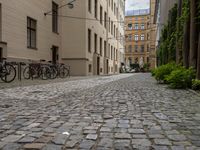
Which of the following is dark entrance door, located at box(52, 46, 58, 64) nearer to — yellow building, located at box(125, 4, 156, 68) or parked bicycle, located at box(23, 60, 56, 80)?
parked bicycle, located at box(23, 60, 56, 80)

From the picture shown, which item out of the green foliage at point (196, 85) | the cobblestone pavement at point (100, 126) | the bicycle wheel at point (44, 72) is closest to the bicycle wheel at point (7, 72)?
the bicycle wheel at point (44, 72)

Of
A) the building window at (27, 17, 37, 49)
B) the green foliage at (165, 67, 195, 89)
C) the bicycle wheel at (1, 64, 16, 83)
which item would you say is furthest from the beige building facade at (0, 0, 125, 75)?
the green foliage at (165, 67, 195, 89)

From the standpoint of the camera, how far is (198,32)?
9133 mm

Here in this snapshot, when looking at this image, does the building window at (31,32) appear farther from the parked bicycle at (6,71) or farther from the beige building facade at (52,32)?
the parked bicycle at (6,71)

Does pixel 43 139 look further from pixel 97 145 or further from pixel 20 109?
pixel 20 109

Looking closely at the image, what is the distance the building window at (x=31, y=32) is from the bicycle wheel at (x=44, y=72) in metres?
1.75

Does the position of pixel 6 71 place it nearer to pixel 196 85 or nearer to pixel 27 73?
pixel 27 73

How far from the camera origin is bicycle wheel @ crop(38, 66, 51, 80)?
1543 centimetres

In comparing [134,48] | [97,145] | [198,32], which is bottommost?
[97,145]

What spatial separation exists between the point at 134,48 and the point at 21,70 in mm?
70736

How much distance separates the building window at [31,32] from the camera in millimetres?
16484

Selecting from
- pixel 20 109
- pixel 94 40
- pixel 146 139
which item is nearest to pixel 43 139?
pixel 146 139

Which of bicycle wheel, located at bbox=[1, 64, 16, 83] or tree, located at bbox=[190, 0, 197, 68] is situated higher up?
tree, located at bbox=[190, 0, 197, 68]

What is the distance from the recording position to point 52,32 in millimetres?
20141
